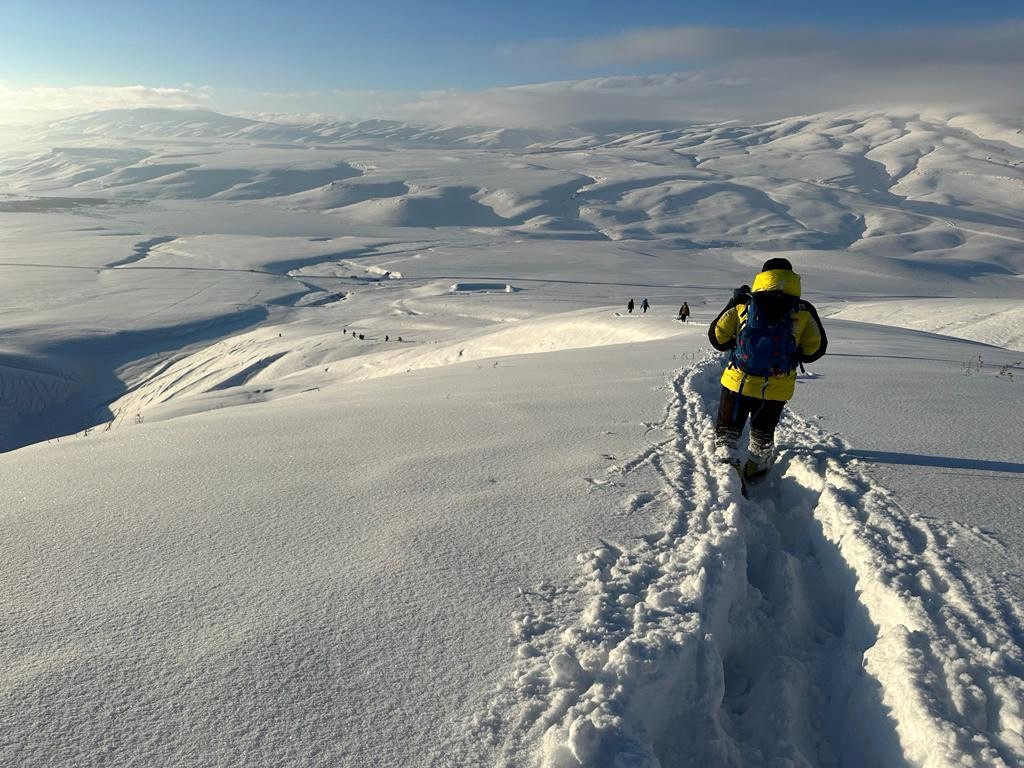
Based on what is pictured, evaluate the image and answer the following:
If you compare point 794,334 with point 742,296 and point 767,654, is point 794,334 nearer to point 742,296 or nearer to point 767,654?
point 742,296

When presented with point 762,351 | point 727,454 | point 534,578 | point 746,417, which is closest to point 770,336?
point 762,351

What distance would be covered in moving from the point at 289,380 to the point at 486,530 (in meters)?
20.3

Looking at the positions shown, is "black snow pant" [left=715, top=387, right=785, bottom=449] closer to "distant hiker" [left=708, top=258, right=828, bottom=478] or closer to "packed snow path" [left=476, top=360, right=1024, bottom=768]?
"distant hiker" [left=708, top=258, right=828, bottom=478]

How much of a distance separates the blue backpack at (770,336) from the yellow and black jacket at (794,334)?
6 cm

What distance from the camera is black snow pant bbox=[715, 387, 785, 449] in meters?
5.31

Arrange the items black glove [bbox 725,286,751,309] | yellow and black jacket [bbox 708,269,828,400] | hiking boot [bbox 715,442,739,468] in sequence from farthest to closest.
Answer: hiking boot [bbox 715,442,739,468], black glove [bbox 725,286,751,309], yellow and black jacket [bbox 708,269,828,400]

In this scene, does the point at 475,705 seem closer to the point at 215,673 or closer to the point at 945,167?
the point at 215,673

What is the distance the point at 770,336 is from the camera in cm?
499

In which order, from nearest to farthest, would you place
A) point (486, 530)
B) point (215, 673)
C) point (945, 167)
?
point (215, 673) < point (486, 530) < point (945, 167)

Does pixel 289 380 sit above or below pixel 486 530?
below

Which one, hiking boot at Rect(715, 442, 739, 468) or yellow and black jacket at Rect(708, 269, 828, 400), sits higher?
yellow and black jacket at Rect(708, 269, 828, 400)

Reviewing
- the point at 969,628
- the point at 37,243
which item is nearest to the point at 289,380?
the point at 969,628

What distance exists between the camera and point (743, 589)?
371 centimetres

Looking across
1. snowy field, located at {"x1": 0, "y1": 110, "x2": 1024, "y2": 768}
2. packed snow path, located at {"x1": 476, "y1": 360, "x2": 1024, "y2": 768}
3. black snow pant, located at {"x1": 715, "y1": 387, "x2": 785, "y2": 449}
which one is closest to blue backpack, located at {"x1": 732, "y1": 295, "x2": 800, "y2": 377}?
black snow pant, located at {"x1": 715, "y1": 387, "x2": 785, "y2": 449}
